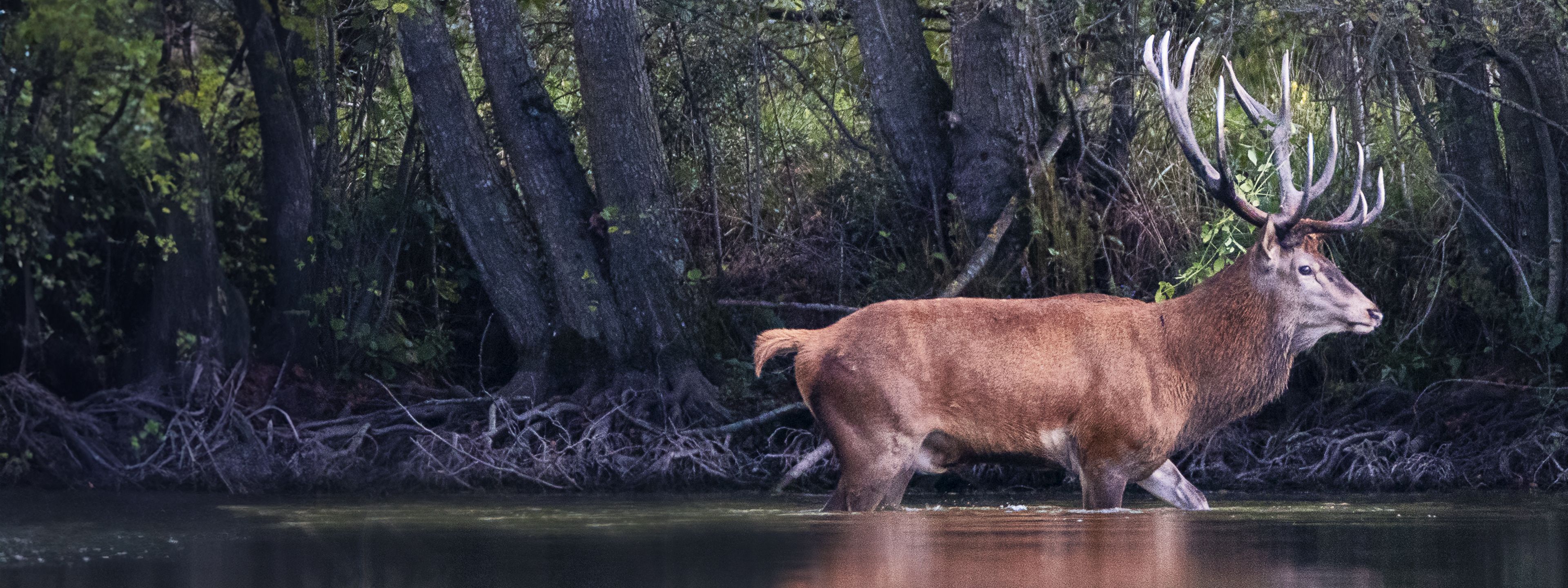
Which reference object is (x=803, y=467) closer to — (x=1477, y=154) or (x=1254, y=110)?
(x=1254, y=110)

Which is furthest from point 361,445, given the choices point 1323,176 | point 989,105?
point 1323,176

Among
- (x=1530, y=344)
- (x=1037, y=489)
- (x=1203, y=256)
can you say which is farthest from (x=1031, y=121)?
(x=1530, y=344)

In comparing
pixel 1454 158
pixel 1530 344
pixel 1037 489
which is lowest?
pixel 1037 489

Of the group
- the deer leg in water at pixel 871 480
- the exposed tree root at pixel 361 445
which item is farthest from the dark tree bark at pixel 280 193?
the deer leg in water at pixel 871 480

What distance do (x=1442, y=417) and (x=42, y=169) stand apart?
937cm

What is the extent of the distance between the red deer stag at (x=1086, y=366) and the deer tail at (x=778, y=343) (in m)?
0.01

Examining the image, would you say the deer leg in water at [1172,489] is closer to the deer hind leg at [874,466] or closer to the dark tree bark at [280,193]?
the deer hind leg at [874,466]

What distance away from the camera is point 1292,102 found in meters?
12.8

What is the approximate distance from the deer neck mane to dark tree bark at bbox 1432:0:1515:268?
9.27 ft

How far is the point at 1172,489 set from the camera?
29.2 ft

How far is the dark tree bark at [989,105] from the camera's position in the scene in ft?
38.8

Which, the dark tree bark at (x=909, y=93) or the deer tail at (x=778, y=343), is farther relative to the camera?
the dark tree bark at (x=909, y=93)

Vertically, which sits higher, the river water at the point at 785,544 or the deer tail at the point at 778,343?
the deer tail at the point at 778,343

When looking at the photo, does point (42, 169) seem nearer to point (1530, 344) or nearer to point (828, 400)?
point (828, 400)
